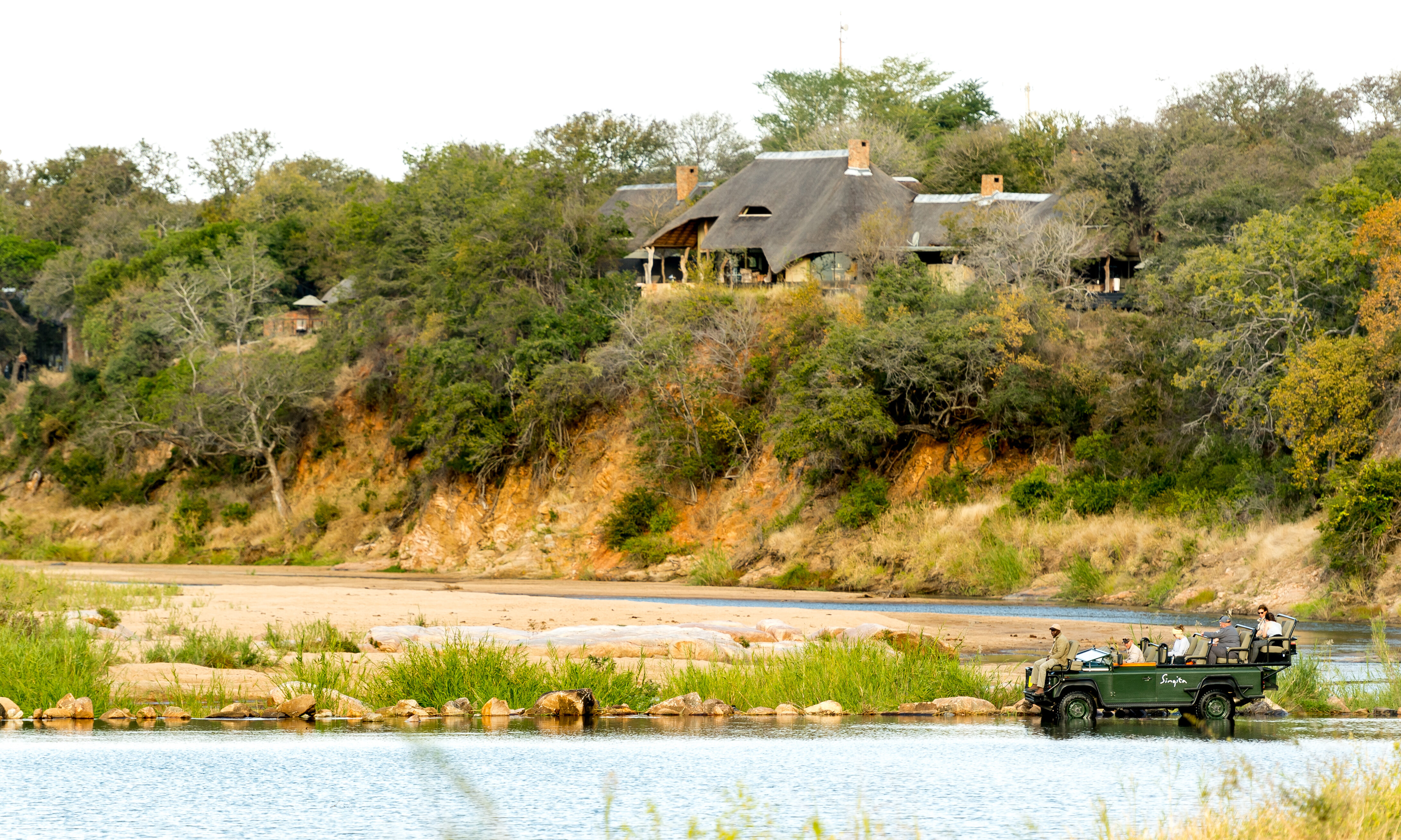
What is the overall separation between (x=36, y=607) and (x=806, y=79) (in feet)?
262

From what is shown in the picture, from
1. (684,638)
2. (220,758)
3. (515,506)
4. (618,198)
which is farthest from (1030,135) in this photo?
(220,758)

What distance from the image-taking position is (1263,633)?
69.5 ft

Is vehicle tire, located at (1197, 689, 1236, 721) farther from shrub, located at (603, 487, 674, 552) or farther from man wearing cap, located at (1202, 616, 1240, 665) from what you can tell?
shrub, located at (603, 487, 674, 552)

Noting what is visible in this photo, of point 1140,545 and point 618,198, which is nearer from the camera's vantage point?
point 1140,545

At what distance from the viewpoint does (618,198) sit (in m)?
83.9

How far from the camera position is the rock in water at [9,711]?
2127cm

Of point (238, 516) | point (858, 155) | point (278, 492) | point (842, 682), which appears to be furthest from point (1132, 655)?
point (238, 516)

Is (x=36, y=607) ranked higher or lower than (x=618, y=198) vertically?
lower

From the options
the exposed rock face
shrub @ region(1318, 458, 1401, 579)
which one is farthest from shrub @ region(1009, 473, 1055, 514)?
the exposed rock face

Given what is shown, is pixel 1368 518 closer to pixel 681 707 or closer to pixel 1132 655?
pixel 1132 655

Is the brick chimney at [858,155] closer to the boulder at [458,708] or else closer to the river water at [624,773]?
the river water at [624,773]

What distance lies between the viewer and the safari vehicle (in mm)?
20734

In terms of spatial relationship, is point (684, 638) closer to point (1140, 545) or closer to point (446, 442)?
point (1140, 545)

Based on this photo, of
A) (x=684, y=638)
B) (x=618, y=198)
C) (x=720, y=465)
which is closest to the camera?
(x=684, y=638)
